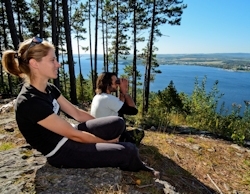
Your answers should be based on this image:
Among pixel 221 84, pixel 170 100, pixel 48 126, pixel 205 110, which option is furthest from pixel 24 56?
pixel 221 84

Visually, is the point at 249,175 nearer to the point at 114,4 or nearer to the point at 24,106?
the point at 24,106

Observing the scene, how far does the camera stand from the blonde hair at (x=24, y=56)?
1911mm

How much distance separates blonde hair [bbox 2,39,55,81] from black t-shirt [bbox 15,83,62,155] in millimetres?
170

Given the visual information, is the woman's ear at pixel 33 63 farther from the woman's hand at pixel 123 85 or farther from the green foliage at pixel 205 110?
the green foliage at pixel 205 110

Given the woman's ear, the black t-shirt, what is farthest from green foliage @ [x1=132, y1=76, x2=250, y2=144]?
the woman's ear

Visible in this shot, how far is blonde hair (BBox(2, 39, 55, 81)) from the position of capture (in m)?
1.91

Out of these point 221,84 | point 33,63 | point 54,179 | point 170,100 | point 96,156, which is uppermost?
point 33,63

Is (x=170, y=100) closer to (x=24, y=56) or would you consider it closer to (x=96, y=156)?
(x=96, y=156)

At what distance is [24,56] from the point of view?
192 cm

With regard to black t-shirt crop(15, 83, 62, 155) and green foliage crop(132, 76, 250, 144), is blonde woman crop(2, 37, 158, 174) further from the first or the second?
green foliage crop(132, 76, 250, 144)

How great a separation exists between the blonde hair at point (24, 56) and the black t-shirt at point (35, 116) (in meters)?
0.17

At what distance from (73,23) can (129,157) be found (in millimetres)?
21302

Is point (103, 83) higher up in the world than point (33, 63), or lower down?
lower down

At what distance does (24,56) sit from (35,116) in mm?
546
